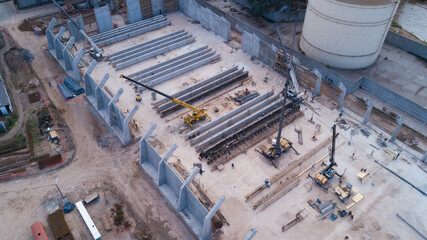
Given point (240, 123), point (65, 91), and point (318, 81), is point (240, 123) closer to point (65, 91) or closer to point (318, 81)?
point (318, 81)

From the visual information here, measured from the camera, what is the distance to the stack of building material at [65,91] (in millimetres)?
38347

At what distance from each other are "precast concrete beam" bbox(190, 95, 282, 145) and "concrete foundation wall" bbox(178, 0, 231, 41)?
620 inches

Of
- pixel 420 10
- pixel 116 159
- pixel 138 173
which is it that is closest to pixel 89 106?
pixel 116 159

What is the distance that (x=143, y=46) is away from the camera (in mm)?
46156

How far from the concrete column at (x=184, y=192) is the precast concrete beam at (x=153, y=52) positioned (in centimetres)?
2375

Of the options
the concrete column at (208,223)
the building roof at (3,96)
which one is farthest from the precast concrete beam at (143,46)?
the concrete column at (208,223)

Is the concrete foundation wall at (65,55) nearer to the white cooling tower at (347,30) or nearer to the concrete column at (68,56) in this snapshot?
the concrete column at (68,56)

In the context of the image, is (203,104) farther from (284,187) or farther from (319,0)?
(319,0)

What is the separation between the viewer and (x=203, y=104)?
3747 cm

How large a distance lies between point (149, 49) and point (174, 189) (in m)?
24.7

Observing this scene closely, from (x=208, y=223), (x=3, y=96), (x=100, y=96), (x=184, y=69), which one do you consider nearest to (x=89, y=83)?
(x=100, y=96)

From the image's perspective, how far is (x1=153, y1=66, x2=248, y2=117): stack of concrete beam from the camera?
36.3 meters

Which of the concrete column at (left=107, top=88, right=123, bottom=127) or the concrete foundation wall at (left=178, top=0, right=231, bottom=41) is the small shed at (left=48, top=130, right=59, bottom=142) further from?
the concrete foundation wall at (left=178, top=0, right=231, bottom=41)

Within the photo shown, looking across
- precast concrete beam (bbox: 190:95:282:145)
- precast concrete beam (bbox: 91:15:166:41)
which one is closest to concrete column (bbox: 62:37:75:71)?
precast concrete beam (bbox: 91:15:166:41)
